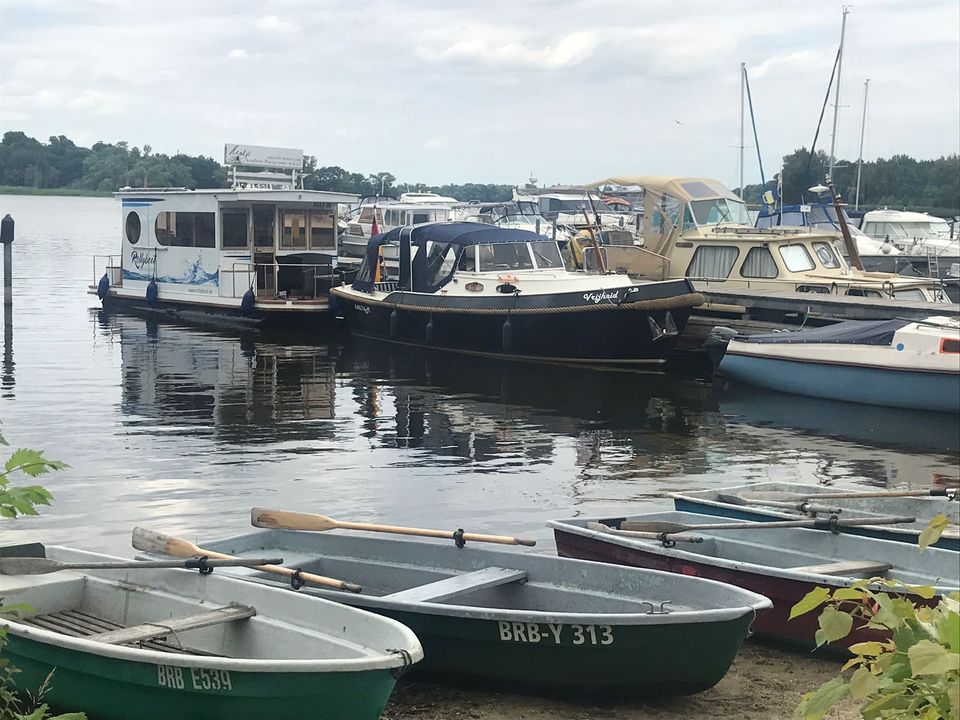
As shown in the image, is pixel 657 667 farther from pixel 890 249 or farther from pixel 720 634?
pixel 890 249

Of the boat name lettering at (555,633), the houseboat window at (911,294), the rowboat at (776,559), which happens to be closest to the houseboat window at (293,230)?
the houseboat window at (911,294)

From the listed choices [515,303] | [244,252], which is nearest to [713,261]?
[515,303]

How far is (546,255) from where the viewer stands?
23344 mm

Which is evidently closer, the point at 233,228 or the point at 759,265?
the point at 759,265

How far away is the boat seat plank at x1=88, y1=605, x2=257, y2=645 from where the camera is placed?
20.4 ft

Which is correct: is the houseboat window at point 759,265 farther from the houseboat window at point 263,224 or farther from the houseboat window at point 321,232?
the houseboat window at point 263,224

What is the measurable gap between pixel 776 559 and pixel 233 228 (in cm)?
2165

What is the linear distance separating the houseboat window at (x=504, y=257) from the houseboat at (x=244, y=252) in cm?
508

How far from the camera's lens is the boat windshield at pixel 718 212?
2602 centimetres

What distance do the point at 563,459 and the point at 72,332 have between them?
16.9 metres

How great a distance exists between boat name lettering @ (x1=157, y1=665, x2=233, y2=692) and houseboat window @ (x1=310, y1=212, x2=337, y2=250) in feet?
77.5

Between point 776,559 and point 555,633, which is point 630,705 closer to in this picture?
point 555,633

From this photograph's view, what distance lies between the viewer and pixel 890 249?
3597 cm

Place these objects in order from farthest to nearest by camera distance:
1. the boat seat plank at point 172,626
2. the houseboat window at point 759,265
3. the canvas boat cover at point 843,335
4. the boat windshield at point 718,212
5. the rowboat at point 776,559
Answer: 1. the boat windshield at point 718,212
2. the houseboat window at point 759,265
3. the canvas boat cover at point 843,335
4. the rowboat at point 776,559
5. the boat seat plank at point 172,626
